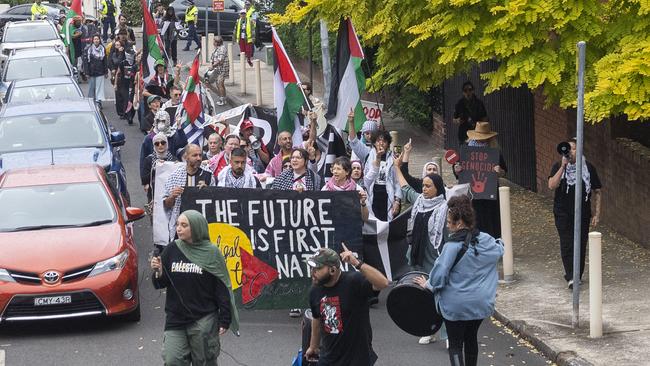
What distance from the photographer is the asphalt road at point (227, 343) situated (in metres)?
11.5

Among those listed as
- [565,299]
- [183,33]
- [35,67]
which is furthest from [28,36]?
[565,299]

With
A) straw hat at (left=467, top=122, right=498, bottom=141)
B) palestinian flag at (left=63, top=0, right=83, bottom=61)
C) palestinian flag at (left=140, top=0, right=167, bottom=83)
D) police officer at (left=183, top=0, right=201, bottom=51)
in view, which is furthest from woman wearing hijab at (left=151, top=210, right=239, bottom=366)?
police officer at (left=183, top=0, right=201, bottom=51)

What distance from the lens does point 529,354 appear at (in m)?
11.6

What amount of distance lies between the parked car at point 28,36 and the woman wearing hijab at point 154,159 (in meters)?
18.4

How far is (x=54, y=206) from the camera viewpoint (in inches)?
521

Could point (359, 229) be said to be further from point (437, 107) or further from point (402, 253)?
point (437, 107)

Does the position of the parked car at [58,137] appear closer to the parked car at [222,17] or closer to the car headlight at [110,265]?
the car headlight at [110,265]

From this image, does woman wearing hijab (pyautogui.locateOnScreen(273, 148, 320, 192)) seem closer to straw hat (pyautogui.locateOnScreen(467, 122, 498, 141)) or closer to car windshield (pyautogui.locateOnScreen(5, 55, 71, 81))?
straw hat (pyautogui.locateOnScreen(467, 122, 498, 141))

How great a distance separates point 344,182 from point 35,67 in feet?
52.5

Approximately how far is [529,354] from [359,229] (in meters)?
2.08

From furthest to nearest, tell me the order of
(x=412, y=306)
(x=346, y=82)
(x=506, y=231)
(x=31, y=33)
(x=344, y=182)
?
(x=31, y=33)
(x=346, y=82)
(x=506, y=231)
(x=344, y=182)
(x=412, y=306)

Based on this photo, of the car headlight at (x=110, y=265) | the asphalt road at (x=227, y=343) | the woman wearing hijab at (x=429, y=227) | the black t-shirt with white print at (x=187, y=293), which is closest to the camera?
the black t-shirt with white print at (x=187, y=293)

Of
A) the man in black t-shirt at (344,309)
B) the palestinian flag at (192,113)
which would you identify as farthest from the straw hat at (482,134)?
the man in black t-shirt at (344,309)

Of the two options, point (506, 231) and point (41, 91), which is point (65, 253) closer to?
point (506, 231)
